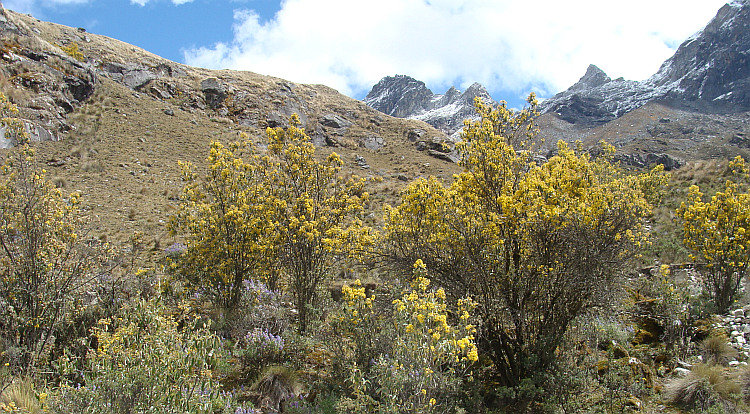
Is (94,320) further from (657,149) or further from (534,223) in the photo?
(657,149)

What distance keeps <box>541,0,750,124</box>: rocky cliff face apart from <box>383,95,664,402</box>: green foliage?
132573 mm

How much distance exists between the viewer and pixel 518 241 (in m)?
5.50

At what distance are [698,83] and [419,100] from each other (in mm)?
95444

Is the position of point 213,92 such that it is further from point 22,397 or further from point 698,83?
point 698,83

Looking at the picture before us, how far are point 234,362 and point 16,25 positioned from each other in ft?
108

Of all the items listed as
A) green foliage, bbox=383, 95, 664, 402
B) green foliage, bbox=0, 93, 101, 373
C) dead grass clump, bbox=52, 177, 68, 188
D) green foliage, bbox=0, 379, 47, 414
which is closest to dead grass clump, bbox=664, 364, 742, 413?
green foliage, bbox=383, 95, 664, 402

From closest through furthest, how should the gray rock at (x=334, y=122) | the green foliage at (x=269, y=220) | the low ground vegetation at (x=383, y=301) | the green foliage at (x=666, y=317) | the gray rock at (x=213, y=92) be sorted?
the low ground vegetation at (x=383, y=301) → the green foliage at (x=666, y=317) → the green foliage at (x=269, y=220) → the gray rock at (x=213, y=92) → the gray rock at (x=334, y=122)

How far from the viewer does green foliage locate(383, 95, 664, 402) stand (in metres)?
5.10

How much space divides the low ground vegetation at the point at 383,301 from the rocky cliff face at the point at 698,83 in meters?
132

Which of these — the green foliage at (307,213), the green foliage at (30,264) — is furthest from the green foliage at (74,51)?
the green foliage at (307,213)

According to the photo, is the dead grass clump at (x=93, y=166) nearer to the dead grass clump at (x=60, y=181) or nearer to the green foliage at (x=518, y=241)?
the dead grass clump at (x=60, y=181)

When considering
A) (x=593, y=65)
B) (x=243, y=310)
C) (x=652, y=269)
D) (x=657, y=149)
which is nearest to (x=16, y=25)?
(x=243, y=310)

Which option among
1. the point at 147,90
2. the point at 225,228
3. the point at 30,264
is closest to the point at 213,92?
the point at 147,90

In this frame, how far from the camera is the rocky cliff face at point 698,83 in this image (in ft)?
358
